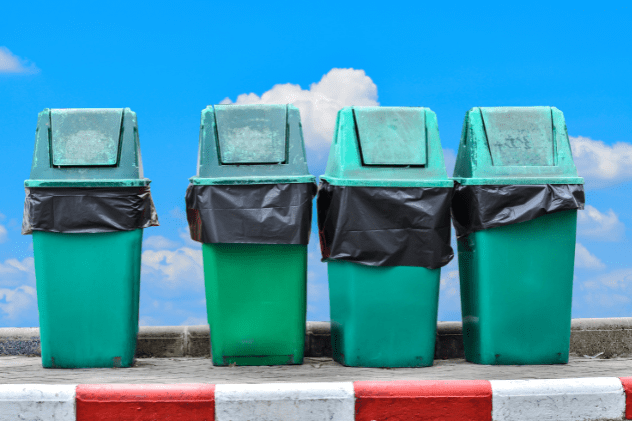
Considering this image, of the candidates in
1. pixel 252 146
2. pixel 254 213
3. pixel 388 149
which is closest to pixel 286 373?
pixel 254 213

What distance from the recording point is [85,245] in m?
4.74

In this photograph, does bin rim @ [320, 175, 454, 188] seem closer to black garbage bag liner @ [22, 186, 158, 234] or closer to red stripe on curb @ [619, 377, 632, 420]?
black garbage bag liner @ [22, 186, 158, 234]

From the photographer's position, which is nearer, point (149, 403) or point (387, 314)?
point (149, 403)

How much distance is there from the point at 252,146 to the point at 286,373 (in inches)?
64.0

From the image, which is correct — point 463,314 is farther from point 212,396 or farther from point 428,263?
point 212,396

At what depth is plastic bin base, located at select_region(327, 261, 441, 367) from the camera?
4676 mm

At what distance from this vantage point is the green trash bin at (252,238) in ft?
15.3

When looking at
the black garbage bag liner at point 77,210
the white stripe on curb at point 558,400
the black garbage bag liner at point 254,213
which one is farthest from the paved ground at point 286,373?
the black garbage bag liner at point 77,210

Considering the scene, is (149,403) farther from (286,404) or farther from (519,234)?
(519,234)

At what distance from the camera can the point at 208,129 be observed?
4.82 m

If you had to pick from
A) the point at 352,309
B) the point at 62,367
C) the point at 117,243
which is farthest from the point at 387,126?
the point at 62,367

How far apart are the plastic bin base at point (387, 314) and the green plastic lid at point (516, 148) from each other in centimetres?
86

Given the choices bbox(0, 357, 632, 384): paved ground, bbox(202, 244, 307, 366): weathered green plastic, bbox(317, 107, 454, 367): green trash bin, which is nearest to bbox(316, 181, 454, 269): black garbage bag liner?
bbox(317, 107, 454, 367): green trash bin

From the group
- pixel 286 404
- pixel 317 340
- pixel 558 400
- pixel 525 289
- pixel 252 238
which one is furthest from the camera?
pixel 317 340
